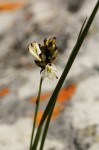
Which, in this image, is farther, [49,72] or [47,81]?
[47,81]

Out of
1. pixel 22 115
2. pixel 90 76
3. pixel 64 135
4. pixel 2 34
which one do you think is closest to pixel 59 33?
pixel 2 34

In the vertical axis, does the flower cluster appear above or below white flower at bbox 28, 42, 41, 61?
below

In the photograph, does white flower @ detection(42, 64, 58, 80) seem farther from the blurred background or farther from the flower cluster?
the blurred background

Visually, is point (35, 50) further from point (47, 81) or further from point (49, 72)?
point (47, 81)

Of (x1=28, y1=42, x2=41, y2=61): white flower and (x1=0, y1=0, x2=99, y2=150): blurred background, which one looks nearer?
(x1=28, y1=42, x2=41, y2=61): white flower

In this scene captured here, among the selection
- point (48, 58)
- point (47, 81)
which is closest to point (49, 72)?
point (48, 58)

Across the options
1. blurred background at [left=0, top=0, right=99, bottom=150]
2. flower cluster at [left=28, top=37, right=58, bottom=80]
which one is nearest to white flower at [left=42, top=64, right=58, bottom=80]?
flower cluster at [left=28, top=37, right=58, bottom=80]

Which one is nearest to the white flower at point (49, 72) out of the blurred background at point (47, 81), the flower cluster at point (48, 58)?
the flower cluster at point (48, 58)

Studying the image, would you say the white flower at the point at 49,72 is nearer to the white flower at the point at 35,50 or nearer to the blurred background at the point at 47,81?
the white flower at the point at 35,50

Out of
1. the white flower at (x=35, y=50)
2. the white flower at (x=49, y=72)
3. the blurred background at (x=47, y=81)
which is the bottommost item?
the white flower at (x=49, y=72)
